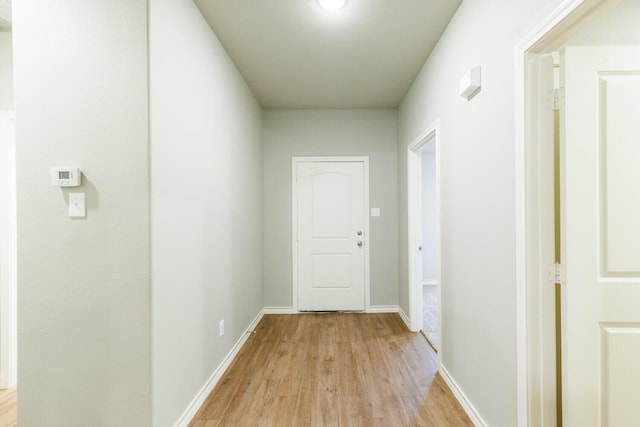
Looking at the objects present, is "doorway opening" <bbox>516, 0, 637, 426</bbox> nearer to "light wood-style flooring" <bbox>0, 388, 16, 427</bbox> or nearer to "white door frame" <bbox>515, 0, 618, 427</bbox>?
"white door frame" <bbox>515, 0, 618, 427</bbox>

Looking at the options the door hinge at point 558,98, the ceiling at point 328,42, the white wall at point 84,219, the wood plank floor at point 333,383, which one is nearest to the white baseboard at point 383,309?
the wood plank floor at point 333,383

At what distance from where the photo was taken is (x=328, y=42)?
2.52 meters

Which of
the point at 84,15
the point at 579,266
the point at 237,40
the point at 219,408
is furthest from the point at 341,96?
the point at 219,408

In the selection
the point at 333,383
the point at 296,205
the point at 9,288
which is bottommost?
the point at 333,383

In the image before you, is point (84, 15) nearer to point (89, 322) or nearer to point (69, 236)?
point (69, 236)

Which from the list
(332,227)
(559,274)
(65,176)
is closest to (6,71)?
(65,176)

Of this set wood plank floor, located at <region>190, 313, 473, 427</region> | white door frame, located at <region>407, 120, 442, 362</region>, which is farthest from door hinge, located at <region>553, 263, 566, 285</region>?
white door frame, located at <region>407, 120, 442, 362</region>

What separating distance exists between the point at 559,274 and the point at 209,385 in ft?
7.34

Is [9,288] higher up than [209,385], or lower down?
higher up

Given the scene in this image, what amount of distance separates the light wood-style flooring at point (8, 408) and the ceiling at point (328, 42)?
2.88 m

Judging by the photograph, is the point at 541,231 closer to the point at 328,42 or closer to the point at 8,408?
the point at 328,42

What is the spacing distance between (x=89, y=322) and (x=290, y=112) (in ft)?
10.6

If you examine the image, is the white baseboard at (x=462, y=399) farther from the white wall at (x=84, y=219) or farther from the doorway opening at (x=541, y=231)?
the white wall at (x=84, y=219)

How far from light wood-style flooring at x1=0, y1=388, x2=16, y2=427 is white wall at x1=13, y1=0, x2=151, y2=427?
59cm
